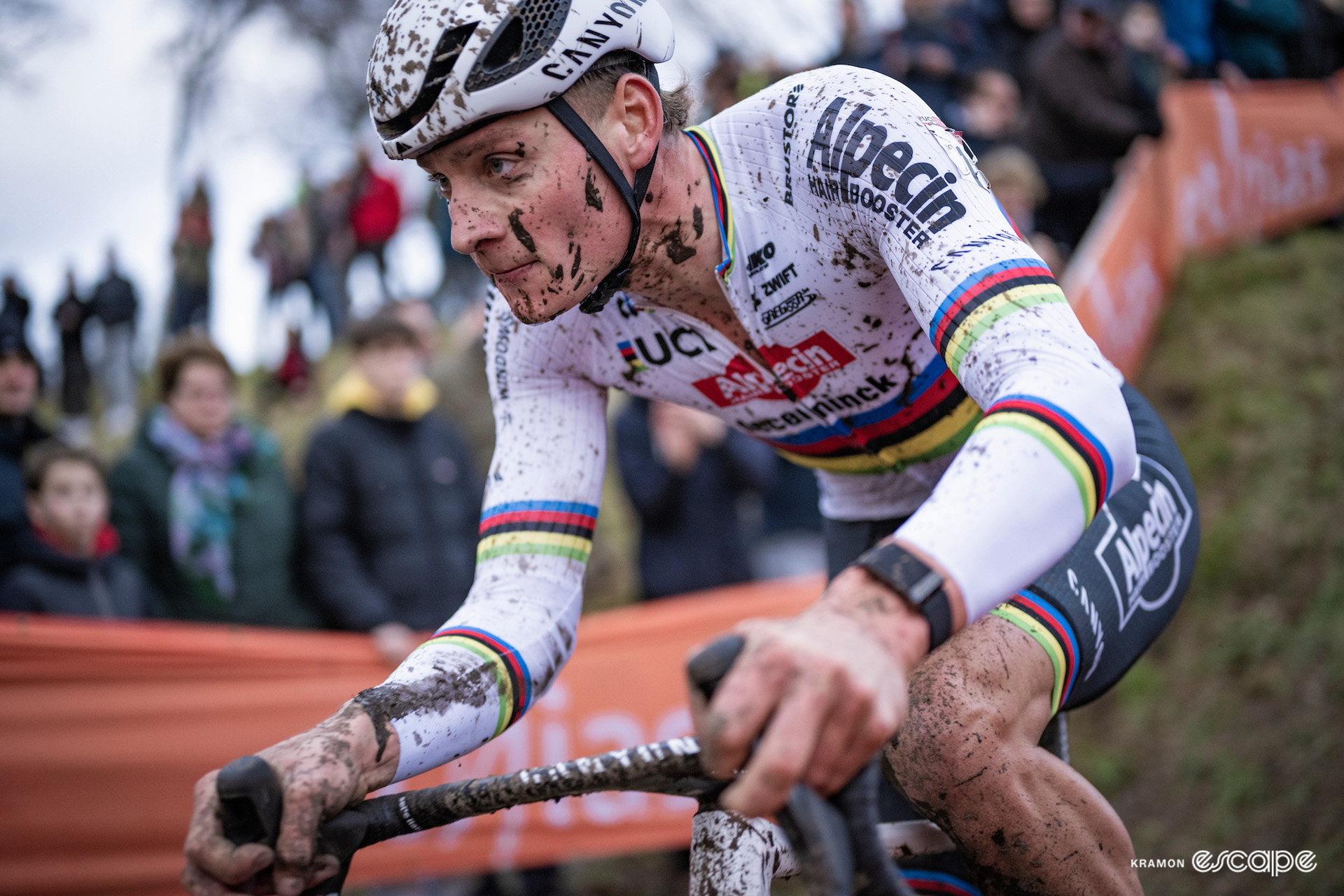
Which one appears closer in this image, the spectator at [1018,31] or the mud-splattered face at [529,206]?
the mud-splattered face at [529,206]

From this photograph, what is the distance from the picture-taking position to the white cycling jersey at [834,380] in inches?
71.9

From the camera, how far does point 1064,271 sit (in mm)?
8672

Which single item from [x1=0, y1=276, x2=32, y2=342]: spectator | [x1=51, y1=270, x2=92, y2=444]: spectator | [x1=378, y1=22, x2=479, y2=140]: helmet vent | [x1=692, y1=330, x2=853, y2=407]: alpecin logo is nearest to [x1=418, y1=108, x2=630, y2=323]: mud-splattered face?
[x1=378, y1=22, x2=479, y2=140]: helmet vent

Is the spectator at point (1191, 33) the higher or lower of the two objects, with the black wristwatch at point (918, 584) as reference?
lower

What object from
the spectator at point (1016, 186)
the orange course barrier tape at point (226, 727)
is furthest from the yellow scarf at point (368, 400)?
the spectator at point (1016, 186)

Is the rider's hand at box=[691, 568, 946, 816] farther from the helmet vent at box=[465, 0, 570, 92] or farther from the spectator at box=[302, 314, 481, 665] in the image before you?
the spectator at box=[302, 314, 481, 665]

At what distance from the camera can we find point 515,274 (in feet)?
8.08

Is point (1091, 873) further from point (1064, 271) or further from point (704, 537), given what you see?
point (1064, 271)

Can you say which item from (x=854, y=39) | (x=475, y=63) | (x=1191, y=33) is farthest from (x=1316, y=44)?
(x=475, y=63)

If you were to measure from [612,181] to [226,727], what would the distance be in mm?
3983

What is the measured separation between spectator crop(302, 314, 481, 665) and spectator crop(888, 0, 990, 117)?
4994mm

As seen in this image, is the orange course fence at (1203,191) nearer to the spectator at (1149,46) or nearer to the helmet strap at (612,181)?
the spectator at (1149,46)

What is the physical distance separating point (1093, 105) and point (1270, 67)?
3.45 m

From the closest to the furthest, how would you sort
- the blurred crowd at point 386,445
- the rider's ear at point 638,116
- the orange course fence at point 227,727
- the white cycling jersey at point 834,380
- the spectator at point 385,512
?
the white cycling jersey at point 834,380 → the rider's ear at point 638,116 → the orange course fence at point 227,727 → the blurred crowd at point 386,445 → the spectator at point 385,512
